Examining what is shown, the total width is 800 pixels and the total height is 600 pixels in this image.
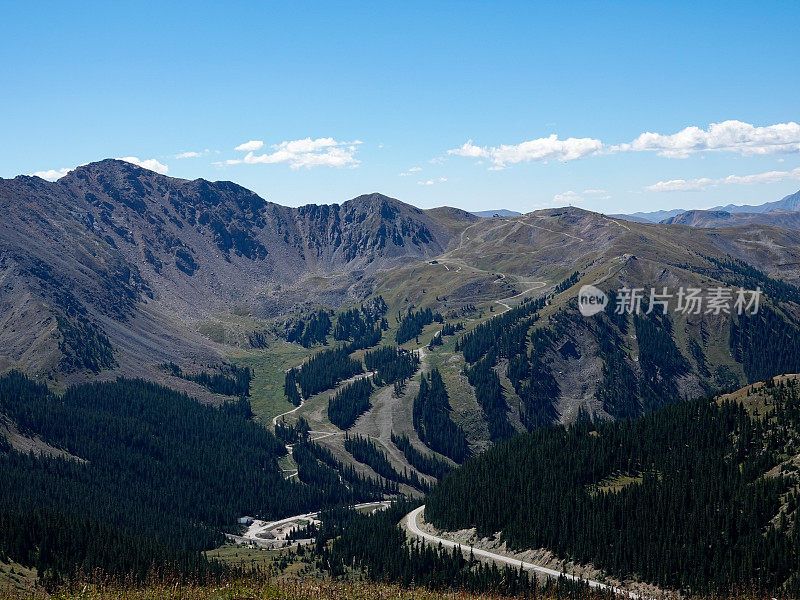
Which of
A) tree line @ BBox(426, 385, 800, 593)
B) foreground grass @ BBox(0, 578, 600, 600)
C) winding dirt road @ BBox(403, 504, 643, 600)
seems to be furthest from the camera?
winding dirt road @ BBox(403, 504, 643, 600)

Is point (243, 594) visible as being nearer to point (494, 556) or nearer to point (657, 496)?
point (494, 556)

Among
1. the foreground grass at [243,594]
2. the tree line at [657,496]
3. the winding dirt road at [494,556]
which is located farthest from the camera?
the winding dirt road at [494,556]

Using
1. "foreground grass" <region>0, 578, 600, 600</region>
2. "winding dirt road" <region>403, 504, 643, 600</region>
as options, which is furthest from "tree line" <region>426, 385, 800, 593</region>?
"foreground grass" <region>0, 578, 600, 600</region>

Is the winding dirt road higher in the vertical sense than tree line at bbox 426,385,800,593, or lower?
lower

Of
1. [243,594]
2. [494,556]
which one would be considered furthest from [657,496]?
[243,594]

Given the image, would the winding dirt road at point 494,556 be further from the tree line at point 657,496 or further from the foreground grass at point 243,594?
the foreground grass at point 243,594

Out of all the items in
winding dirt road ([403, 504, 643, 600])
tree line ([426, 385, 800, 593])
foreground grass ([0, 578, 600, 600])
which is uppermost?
foreground grass ([0, 578, 600, 600])

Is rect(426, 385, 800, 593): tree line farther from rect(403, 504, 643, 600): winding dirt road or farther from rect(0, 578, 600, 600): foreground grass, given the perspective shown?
rect(0, 578, 600, 600): foreground grass

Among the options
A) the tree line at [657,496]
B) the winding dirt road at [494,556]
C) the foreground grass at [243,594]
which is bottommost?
the winding dirt road at [494,556]

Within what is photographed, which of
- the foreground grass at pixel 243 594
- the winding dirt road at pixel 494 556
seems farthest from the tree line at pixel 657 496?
the foreground grass at pixel 243 594

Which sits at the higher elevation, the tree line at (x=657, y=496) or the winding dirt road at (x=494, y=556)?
the tree line at (x=657, y=496)

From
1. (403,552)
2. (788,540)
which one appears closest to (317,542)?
(403,552)

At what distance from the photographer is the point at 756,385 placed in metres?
158

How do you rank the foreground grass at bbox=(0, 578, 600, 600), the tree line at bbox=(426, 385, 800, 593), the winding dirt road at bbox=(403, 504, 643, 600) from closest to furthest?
the foreground grass at bbox=(0, 578, 600, 600) < the tree line at bbox=(426, 385, 800, 593) < the winding dirt road at bbox=(403, 504, 643, 600)
